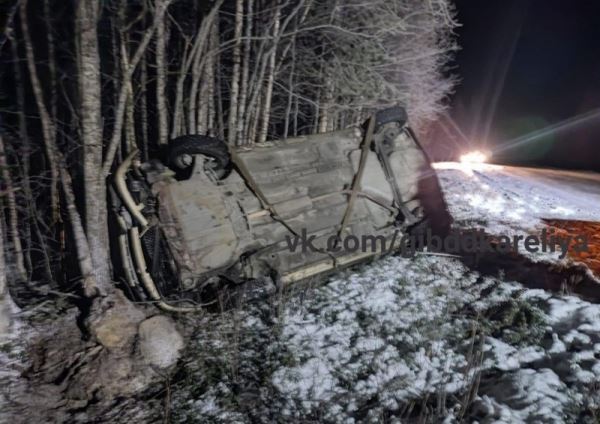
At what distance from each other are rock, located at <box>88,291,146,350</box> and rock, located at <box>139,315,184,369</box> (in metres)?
0.10

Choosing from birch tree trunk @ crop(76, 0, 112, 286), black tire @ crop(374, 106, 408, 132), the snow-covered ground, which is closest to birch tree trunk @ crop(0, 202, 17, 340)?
birch tree trunk @ crop(76, 0, 112, 286)

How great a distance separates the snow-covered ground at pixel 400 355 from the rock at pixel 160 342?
16cm

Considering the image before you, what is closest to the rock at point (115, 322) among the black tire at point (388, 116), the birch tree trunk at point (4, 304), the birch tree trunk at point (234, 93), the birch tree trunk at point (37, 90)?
the birch tree trunk at point (4, 304)

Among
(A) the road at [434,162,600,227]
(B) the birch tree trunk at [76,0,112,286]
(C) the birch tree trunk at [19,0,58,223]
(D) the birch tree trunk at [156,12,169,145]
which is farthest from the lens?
(A) the road at [434,162,600,227]

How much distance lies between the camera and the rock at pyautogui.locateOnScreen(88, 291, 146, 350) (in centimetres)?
341

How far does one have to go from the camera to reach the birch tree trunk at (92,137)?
3387 millimetres

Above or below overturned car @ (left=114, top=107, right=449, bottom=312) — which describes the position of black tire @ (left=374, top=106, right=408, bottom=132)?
above

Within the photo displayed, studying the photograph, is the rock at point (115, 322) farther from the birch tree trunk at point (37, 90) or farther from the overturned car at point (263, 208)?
the birch tree trunk at point (37, 90)

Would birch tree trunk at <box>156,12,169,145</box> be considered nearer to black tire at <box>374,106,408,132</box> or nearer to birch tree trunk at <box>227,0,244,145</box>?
birch tree trunk at <box>227,0,244,145</box>

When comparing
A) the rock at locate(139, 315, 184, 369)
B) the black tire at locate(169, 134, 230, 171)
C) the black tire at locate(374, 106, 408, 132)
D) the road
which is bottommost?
the rock at locate(139, 315, 184, 369)

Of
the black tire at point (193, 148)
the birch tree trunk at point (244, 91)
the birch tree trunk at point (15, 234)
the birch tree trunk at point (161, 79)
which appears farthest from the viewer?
the birch tree trunk at point (244, 91)

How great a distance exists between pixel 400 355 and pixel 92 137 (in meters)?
3.41

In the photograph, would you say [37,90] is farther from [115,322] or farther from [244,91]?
[244,91]

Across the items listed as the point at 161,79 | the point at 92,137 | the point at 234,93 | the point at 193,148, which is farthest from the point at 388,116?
the point at 92,137
